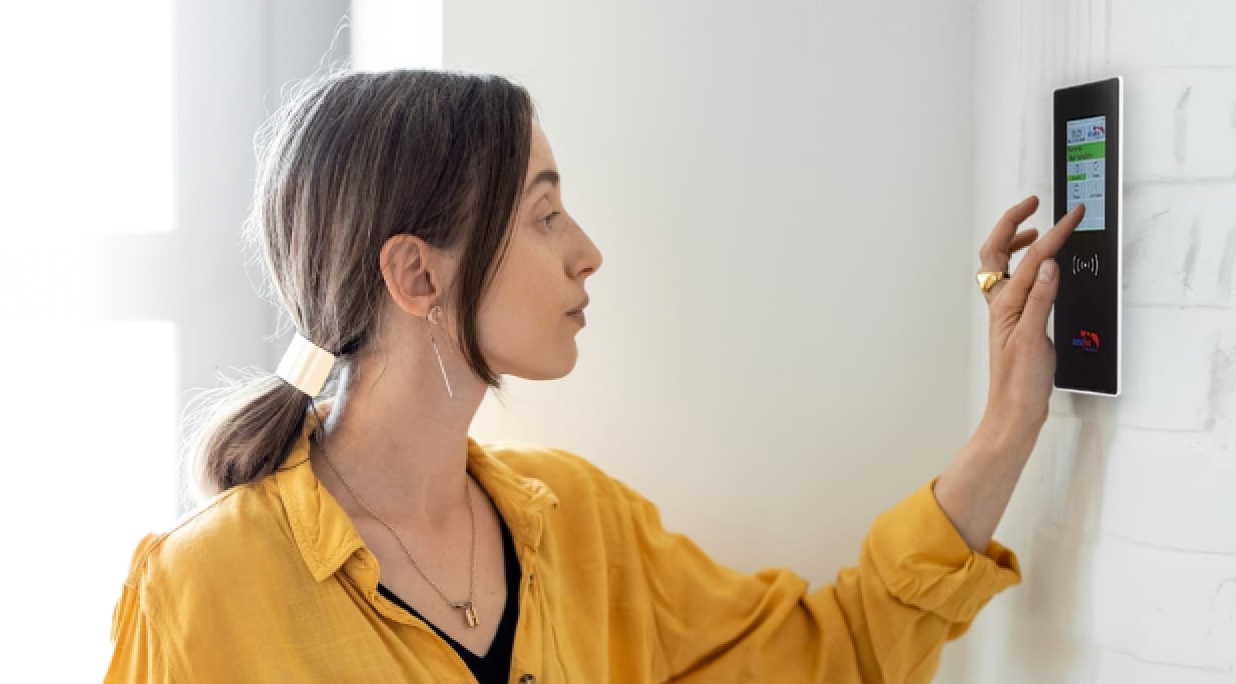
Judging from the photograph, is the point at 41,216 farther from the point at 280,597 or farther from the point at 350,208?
the point at 280,597

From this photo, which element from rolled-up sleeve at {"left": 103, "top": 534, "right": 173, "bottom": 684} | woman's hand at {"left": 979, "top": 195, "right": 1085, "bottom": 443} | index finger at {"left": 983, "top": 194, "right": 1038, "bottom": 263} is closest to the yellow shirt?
rolled-up sleeve at {"left": 103, "top": 534, "right": 173, "bottom": 684}

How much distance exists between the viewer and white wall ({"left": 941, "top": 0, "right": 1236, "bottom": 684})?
0.82 metres

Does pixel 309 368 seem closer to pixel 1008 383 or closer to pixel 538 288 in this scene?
pixel 538 288

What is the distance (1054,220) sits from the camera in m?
1.01

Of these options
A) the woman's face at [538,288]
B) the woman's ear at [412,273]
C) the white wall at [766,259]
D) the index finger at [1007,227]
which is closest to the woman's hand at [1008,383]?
the index finger at [1007,227]

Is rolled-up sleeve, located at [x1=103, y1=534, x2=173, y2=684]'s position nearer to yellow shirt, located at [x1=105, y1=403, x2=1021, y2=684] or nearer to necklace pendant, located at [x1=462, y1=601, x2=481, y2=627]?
yellow shirt, located at [x1=105, y1=403, x2=1021, y2=684]

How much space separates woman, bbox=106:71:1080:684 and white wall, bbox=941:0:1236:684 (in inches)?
2.4

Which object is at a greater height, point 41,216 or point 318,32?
point 318,32

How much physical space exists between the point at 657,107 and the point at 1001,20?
14.3 inches

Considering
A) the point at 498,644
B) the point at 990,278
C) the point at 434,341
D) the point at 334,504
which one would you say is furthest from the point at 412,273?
the point at 990,278

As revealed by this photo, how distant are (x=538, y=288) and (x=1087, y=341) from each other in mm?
469

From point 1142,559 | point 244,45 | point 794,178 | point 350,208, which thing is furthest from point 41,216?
point 1142,559

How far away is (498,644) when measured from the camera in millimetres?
1023

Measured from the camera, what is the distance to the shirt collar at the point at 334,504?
0.94 m
